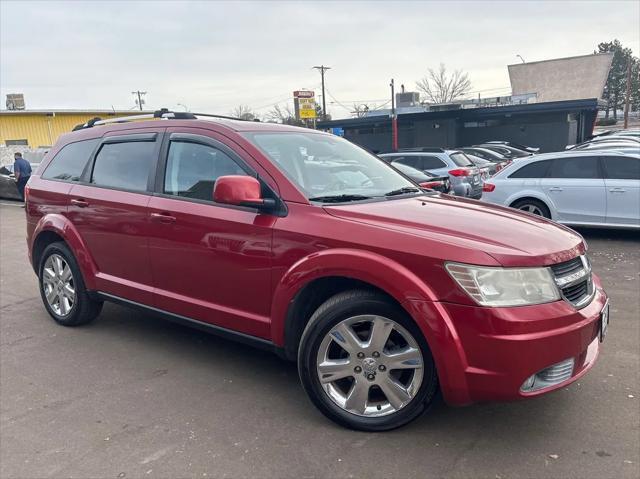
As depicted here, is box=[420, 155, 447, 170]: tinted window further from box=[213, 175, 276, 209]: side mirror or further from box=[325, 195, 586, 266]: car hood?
box=[213, 175, 276, 209]: side mirror

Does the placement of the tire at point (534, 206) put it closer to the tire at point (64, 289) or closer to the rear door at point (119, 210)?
the rear door at point (119, 210)

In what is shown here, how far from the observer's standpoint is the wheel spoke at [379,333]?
301 centimetres

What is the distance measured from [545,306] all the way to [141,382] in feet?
8.95

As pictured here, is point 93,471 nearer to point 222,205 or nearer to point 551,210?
point 222,205

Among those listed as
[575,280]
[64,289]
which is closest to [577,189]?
[575,280]

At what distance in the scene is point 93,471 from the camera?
2881 millimetres

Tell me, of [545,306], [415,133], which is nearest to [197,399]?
[545,306]

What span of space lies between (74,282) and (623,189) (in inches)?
311

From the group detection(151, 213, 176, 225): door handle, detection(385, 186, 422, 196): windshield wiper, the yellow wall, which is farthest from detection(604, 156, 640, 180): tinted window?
the yellow wall

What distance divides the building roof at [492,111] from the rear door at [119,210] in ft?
100

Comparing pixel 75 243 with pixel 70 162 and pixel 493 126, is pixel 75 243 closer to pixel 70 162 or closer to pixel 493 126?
pixel 70 162

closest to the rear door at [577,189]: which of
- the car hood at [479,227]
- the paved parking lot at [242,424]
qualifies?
the paved parking lot at [242,424]

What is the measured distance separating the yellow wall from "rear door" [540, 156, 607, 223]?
2980 centimetres

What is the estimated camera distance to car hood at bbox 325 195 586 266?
2.85 m
